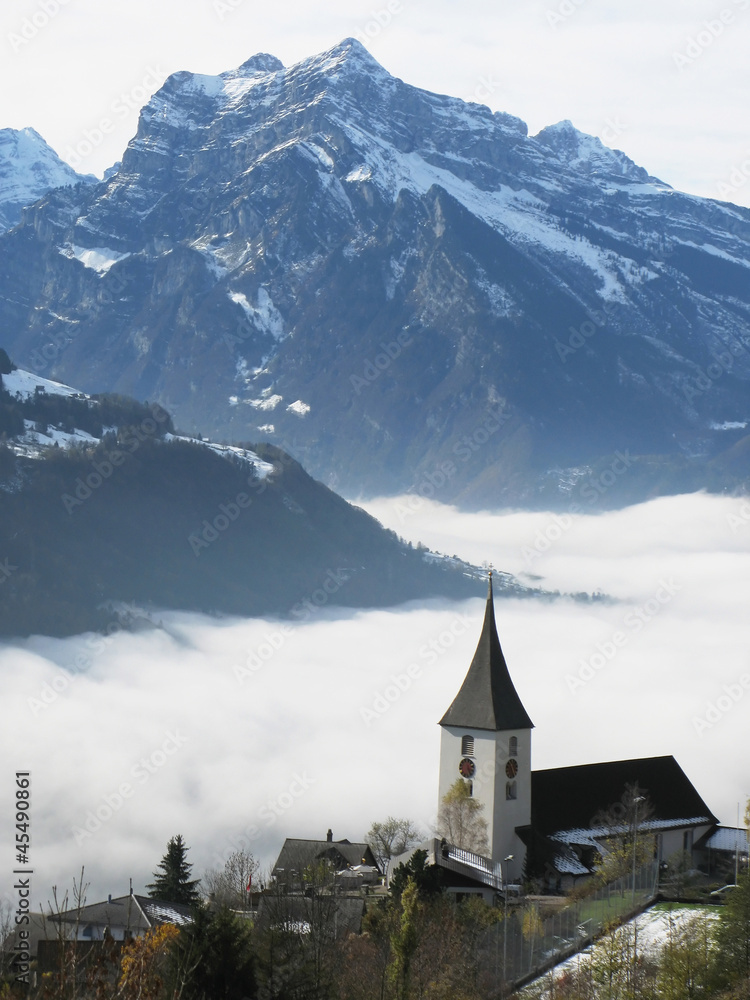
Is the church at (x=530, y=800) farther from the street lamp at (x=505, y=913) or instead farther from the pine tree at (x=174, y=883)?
the pine tree at (x=174, y=883)

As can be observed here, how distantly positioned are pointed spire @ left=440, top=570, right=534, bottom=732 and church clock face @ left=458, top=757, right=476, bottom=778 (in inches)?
105

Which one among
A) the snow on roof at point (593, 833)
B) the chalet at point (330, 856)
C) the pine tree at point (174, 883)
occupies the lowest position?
the pine tree at point (174, 883)

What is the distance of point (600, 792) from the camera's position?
13075cm

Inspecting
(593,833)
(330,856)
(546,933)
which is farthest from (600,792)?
(546,933)

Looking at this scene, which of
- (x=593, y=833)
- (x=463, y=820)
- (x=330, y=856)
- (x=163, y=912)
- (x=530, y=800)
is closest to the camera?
(x=163, y=912)

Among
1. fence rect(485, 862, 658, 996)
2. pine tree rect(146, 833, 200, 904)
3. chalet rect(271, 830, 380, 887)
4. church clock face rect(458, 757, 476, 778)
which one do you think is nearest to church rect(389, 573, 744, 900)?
church clock face rect(458, 757, 476, 778)

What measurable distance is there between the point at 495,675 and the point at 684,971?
6746 cm

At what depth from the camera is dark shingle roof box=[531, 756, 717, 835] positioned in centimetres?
12694

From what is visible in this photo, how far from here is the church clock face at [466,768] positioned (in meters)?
125

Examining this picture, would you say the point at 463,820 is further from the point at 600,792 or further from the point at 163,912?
the point at 163,912

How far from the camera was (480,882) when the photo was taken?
360ft

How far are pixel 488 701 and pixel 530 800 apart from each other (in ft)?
27.8

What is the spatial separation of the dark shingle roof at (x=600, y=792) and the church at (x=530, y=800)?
83mm

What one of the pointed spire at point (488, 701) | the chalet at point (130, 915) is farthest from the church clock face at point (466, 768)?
the chalet at point (130, 915)
